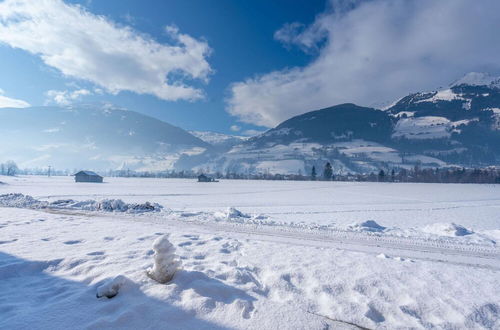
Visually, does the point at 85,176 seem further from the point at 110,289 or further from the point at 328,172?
the point at 328,172

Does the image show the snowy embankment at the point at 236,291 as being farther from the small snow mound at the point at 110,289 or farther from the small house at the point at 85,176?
the small house at the point at 85,176

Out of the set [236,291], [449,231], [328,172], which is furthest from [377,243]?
[328,172]

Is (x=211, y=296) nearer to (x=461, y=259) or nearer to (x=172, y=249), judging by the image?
(x=172, y=249)

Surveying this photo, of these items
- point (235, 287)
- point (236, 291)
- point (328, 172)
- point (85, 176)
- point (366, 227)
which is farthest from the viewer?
point (328, 172)

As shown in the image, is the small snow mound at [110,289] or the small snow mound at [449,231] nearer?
the small snow mound at [110,289]

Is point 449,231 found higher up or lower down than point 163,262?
lower down

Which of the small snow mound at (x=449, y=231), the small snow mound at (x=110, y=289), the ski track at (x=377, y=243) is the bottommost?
the small snow mound at (x=449, y=231)

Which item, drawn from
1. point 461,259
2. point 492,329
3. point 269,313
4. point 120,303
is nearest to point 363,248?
point 461,259

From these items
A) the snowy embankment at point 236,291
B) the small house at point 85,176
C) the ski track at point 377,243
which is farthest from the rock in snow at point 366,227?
the small house at point 85,176

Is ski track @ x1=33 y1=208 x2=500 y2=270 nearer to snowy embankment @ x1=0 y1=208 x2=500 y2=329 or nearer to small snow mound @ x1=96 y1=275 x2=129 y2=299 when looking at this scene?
snowy embankment @ x1=0 y1=208 x2=500 y2=329

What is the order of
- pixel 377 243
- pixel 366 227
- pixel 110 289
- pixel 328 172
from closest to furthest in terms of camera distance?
pixel 110 289 < pixel 377 243 < pixel 366 227 < pixel 328 172

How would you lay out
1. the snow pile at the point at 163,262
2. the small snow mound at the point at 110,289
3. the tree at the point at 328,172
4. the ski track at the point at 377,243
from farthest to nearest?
the tree at the point at 328,172, the ski track at the point at 377,243, the snow pile at the point at 163,262, the small snow mound at the point at 110,289

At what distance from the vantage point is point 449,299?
17.5 ft

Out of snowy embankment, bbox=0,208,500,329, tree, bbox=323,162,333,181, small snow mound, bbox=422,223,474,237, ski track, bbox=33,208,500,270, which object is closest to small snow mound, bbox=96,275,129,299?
snowy embankment, bbox=0,208,500,329
